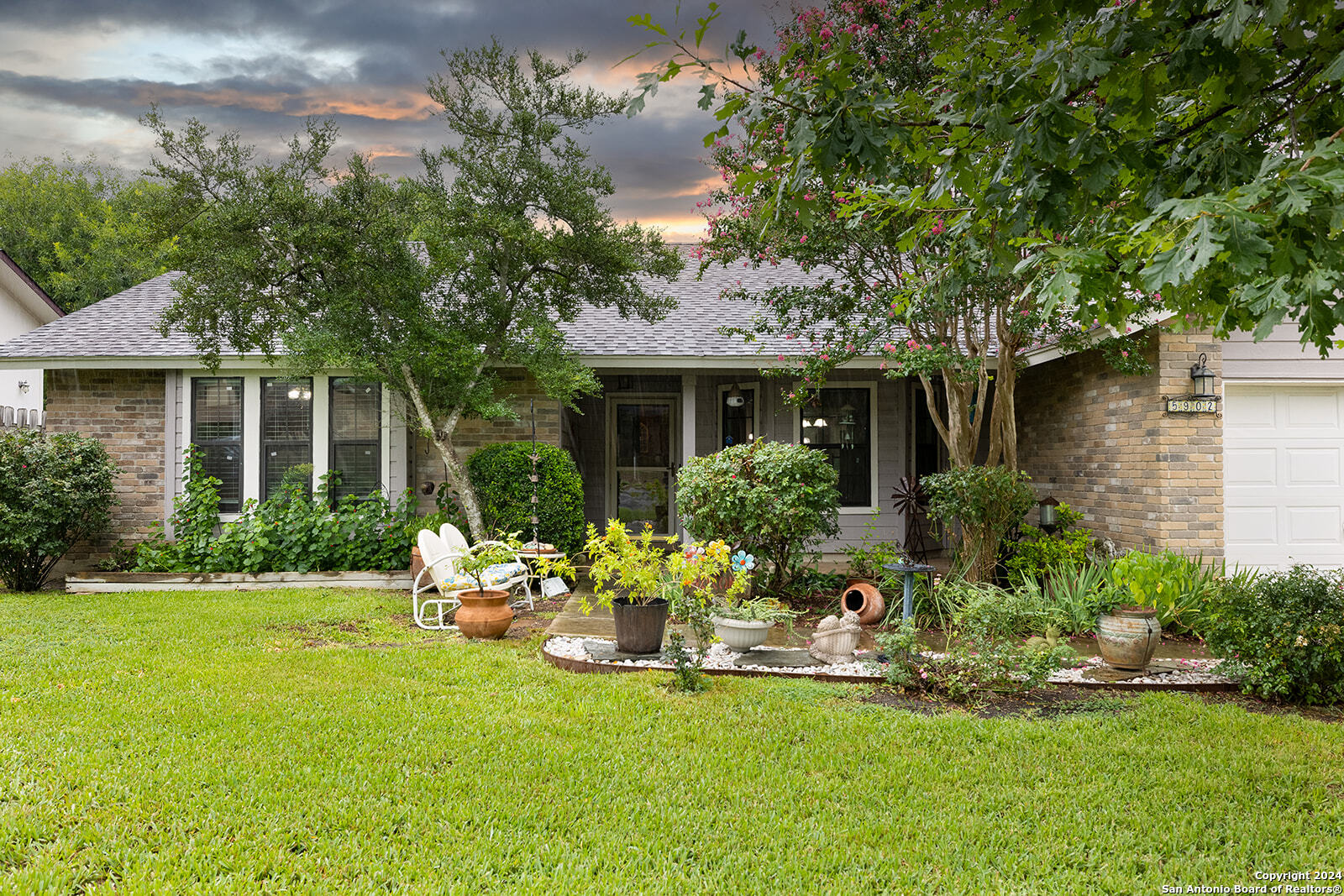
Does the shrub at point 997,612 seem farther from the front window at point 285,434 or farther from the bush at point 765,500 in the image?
the front window at point 285,434

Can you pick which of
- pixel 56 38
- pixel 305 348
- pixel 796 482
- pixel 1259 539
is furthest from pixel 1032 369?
pixel 56 38

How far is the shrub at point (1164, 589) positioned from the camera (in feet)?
19.5

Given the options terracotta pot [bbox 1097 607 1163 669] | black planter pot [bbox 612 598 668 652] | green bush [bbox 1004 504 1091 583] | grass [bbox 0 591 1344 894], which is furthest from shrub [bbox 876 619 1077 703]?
green bush [bbox 1004 504 1091 583]

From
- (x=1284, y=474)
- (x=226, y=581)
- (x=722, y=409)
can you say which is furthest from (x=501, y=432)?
(x=1284, y=474)

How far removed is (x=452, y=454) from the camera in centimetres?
865

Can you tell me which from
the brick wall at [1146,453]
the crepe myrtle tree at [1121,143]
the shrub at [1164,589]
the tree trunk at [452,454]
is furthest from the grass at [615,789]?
the tree trunk at [452,454]

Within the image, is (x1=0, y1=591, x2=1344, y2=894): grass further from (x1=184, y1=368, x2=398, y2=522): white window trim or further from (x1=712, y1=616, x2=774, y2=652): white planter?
(x1=184, y1=368, x2=398, y2=522): white window trim

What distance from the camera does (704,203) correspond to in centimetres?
743

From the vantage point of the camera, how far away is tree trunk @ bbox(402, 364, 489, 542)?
8320 mm

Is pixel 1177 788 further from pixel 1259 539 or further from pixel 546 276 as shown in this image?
pixel 546 276

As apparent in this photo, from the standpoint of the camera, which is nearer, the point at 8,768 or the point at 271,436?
the point at 8,768

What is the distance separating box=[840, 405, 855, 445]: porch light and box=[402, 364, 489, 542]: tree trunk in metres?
5.10

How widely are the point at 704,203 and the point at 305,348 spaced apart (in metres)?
4.21

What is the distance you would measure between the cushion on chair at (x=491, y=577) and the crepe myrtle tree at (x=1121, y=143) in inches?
186
